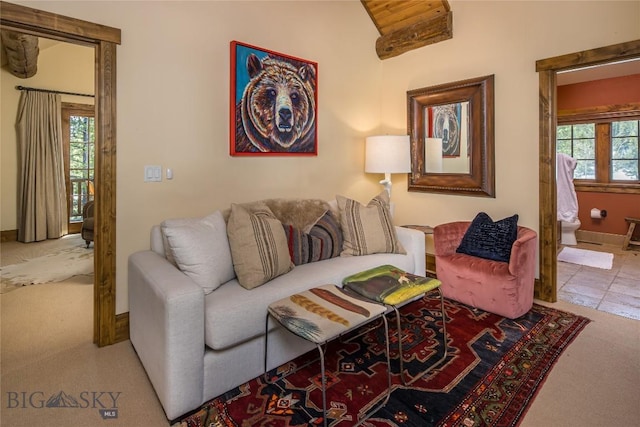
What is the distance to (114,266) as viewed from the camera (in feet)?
7.68

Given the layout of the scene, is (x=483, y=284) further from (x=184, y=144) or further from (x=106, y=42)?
(x=106, y=42)

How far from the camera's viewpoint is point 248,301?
184 centimetres

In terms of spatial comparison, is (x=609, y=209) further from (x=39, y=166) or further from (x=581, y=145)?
(x=39, y=166)

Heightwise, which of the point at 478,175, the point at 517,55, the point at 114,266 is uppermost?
the point at 517,55

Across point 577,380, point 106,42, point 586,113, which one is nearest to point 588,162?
point 586,113

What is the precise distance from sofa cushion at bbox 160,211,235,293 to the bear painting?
965mm

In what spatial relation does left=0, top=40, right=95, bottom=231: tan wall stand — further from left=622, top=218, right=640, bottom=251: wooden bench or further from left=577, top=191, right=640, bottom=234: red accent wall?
left=622, top=218, right=640, bottom=251: wooden bench

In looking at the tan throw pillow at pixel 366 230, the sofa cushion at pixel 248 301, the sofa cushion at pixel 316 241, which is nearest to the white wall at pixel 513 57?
the tan throw pillow at pixel 366 230

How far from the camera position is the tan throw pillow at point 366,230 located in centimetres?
279

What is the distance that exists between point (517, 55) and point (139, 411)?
383 cm

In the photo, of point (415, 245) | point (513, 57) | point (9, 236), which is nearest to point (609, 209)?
point (513, 57)

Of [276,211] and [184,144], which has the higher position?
[184,144]

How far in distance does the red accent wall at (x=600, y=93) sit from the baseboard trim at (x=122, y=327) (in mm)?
6485

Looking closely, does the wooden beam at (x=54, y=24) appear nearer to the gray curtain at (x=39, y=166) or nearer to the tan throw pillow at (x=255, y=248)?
the tan throw pillow at (x=255, y=248)
